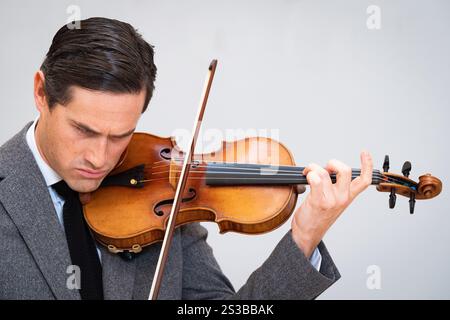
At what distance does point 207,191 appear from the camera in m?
1.53

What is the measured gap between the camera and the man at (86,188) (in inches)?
54.2

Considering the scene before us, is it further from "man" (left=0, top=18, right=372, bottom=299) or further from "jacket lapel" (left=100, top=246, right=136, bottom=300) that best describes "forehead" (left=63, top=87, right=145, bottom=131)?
"jacket lapel" (left=100, top=246, right=136, bottom=300)

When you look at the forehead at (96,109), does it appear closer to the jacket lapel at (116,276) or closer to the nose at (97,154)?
the nose at (97,154)

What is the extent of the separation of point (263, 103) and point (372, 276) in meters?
0.90

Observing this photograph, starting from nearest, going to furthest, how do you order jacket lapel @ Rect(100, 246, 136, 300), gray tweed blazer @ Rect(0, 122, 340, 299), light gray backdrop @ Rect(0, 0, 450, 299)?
gray tweed blazer @ Rect(0, 122, 340, 299) < jacket lapel @ Rect(100, 246, 136, 300) < light gray backdrop @ Rect(0, 0, 450, 299)

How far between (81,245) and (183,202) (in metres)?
0.28

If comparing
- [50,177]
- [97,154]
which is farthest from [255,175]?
[50,177]

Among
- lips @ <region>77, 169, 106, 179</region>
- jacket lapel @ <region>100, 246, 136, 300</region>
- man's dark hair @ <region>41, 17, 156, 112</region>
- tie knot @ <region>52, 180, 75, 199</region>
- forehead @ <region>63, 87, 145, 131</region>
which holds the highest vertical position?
man's dark hair @ <region>41, 17, 156, 112</region>

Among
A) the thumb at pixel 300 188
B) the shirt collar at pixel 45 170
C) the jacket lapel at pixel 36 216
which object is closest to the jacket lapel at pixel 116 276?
the jacket lapel at pixel 36 216

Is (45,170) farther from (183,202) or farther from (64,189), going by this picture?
(183,202)

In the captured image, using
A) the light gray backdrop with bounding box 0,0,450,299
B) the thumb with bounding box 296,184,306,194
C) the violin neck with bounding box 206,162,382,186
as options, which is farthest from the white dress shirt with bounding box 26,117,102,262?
the light gray backdrop with bounding box 0,0,450,299

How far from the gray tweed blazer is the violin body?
81mm

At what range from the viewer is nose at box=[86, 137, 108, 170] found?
1437 mm
